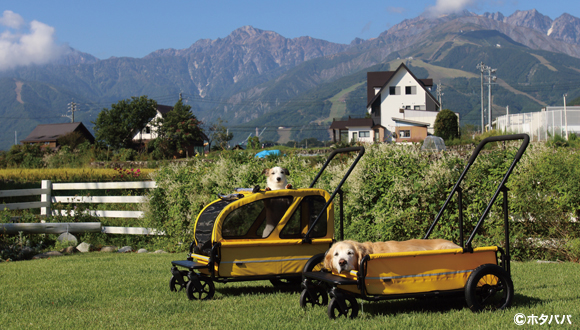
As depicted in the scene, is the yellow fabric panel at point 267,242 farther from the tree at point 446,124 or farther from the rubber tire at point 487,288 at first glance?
the tree at point 446,124

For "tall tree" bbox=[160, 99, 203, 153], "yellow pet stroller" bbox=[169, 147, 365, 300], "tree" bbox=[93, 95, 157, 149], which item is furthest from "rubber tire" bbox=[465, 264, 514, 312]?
"tree" bbox=[93, 95, 157, 149]

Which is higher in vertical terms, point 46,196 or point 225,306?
point 46,196

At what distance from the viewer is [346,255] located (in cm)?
463

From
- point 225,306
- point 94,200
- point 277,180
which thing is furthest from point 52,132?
point 225,306

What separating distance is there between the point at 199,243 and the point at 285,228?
3.66ft

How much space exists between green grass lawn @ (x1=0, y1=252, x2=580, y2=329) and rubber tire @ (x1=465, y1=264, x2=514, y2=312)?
0.11m

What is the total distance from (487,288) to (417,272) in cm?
75

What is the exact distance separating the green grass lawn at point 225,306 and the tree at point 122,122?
56.5m

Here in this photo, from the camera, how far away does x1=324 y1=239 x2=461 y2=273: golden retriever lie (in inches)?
182

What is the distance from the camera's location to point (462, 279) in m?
4.71

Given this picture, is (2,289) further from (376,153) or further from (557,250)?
(557,250)

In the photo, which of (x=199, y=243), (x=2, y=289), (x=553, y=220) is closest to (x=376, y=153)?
(x=553, y=220)

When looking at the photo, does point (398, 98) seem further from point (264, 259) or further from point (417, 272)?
point (417, 272)

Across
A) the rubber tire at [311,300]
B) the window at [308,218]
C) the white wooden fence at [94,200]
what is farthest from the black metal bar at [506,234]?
the white wooden fence at [94,200]
